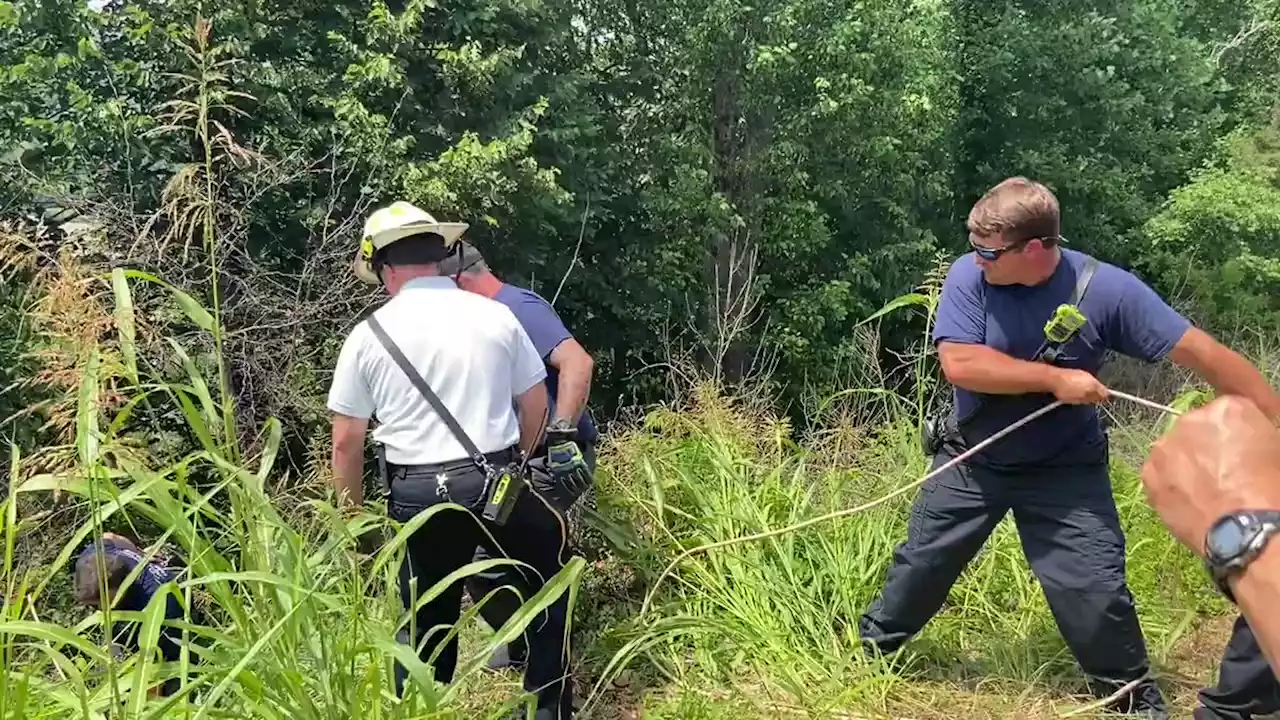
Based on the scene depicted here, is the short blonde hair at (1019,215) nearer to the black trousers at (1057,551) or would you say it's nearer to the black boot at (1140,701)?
the black trousers at (1057,551)

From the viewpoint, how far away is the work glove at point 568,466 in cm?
286

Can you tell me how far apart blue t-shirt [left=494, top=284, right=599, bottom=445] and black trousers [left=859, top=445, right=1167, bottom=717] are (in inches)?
41.3

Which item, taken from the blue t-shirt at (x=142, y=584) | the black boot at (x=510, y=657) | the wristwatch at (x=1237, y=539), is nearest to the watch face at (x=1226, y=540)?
the wristwatch at (x=1237, y=539)

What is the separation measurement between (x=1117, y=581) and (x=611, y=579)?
1.79m

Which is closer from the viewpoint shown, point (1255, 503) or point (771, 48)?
point (1255, 503)

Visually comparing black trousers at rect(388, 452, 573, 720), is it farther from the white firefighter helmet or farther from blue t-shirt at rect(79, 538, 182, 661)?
blue t-shirt at rect(79, 538, 182, 661)

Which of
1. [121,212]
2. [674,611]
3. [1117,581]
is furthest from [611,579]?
[121,212]

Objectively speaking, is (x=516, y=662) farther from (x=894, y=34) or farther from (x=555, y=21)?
(x=894, y=34)

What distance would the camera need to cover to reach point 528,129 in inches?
387

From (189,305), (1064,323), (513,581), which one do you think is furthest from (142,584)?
(1064,323)

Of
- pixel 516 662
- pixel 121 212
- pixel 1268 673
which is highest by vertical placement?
pixel 121 212

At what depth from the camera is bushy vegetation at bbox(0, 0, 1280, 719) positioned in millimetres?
1759

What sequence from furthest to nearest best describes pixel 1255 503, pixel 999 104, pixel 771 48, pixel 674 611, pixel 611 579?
pixel 999 104 < pixel 771 48 < pixel 611 579 < pixel 674 611 < pixel 1255 503

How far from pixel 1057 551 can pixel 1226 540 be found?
176 cm
